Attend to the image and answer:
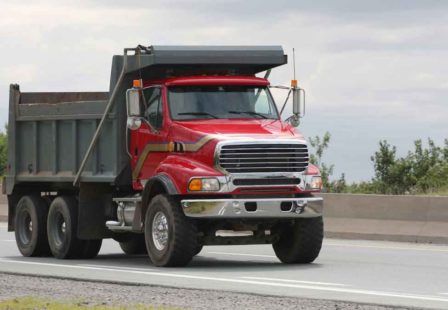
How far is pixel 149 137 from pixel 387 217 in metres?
7.86

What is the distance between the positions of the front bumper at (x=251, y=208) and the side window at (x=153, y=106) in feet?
5.56

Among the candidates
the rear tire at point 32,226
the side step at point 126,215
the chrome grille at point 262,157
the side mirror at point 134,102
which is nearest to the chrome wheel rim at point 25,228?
the rear tire at point 32,226

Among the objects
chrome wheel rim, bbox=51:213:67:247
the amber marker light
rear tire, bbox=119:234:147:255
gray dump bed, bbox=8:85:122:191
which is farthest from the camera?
rear tire, bbox=119:234:147:255

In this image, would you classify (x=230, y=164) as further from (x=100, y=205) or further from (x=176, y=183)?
(x=100, y=205)

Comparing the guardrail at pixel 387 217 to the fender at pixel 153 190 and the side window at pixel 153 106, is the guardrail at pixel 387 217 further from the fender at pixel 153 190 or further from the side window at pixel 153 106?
the side window at pixel 153 106

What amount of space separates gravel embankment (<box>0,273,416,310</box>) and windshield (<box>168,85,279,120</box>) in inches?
158

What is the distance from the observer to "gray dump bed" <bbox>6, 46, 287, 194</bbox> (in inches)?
782

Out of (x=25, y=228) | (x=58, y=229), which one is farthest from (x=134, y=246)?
(x=25, y=228)

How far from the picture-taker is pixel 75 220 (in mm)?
21359

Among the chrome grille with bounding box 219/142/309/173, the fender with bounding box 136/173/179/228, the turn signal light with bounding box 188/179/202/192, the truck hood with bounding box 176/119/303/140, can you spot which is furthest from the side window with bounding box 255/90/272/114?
the turn signal light with bounding box 188/179/202/192

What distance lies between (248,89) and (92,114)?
8.44ft

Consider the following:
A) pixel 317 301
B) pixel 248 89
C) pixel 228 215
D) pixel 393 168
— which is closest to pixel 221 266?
pixel 228 215

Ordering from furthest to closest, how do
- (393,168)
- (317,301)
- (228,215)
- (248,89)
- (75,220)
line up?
(393,168), (75,220), (248,89), (228,215), (317,301)

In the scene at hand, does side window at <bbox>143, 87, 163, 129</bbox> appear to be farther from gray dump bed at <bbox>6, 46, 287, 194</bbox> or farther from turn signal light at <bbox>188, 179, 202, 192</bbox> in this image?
turn signal light at <bbox>188, 179, 202, 192</bbox>
